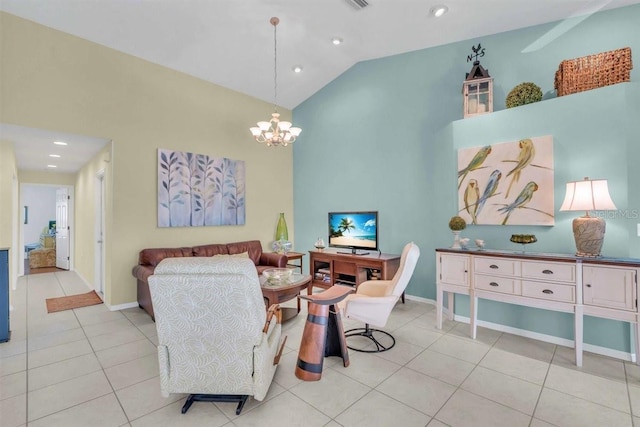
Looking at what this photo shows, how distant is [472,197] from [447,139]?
0.89 m

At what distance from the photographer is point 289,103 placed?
20.2 ft

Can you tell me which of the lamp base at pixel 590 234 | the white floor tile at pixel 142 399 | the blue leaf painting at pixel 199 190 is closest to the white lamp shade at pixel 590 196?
the lamp base at pixel 590 234

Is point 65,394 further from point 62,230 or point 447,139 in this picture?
point 62,230

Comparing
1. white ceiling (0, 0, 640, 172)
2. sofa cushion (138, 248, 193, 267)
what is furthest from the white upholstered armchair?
white ceiling (0, 0, 640, 172)

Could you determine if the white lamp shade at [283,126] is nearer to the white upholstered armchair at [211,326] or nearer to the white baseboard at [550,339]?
the white upholstered armchair at [211,326]

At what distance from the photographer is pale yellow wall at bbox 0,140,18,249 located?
4277mm

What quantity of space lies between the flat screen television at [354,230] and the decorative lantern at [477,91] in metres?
1.95

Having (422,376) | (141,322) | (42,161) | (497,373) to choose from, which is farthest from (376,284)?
(42,161)

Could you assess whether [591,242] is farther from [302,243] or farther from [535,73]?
[302,243]

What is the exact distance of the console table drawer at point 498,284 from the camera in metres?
2.91

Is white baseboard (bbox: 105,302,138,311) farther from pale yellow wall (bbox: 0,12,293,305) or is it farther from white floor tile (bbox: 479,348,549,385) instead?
white floor tile (bbox: 479,348,549,385)

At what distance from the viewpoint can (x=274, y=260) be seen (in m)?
5.02

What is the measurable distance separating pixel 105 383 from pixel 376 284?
264cm

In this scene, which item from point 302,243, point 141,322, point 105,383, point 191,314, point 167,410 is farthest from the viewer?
point 302,243
